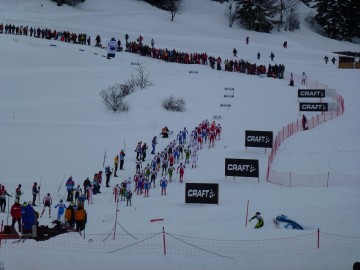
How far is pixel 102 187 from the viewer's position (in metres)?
25.2

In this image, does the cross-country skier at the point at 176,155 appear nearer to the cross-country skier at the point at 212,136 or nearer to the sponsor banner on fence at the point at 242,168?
the cross-country skier at the point at 212,136

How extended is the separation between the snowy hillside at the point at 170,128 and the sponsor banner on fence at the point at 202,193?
37 centimetres

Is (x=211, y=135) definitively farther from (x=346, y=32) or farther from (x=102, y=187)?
(x=346, y=32)

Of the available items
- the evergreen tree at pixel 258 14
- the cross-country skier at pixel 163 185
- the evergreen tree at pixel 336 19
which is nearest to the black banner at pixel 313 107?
the cross-country skier at pixel 163 185

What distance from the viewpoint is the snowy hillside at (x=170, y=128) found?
14271 millimetres

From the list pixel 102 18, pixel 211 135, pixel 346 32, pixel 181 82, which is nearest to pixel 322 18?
pixel 346 32

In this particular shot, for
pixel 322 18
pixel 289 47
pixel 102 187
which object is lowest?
pixel 102 187

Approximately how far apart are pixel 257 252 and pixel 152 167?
12404 mm

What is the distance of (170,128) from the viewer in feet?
119

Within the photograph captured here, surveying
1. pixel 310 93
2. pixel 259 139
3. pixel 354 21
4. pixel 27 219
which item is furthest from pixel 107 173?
pixel 354 21

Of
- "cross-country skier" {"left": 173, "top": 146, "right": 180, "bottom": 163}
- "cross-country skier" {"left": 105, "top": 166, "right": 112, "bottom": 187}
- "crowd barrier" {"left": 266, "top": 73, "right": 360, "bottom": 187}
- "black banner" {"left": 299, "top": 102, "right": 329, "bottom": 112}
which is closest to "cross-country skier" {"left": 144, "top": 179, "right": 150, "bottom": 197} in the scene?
"cross-country skier" {"left": 105, "top": 166, "right": 112, "bottom": 187}

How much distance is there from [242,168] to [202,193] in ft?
12.4

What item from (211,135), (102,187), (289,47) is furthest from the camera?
(289,47)

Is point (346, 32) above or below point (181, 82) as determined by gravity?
above
